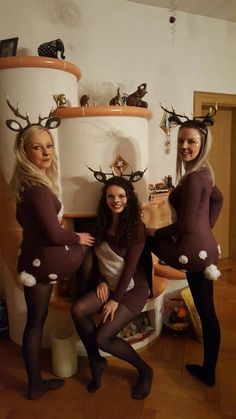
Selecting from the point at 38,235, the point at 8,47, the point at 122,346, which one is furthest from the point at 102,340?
the point at 8,47

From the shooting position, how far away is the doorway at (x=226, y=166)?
11.4ft

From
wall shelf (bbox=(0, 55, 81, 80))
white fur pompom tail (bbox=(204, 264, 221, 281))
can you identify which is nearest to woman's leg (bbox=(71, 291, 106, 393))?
white fur pompom tail (bbox=(204, 264, 221, 281))

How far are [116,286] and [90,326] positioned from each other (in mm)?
253

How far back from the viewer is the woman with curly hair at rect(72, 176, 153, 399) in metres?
1.63

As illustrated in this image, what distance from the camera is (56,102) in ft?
6.18

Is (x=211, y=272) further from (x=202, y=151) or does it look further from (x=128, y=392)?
(x=128, y=392)

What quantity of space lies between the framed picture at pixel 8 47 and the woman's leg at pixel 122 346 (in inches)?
68.1

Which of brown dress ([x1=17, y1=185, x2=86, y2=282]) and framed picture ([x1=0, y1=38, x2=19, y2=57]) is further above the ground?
framed picture ([x1=0, y1=38, x2=19, y2=57])

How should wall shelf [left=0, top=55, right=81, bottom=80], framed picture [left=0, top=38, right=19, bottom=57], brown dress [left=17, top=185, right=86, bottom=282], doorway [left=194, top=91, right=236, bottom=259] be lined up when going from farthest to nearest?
doorway [left=194, top=91, right=236, bottom=259] < framed picture [left=0, top=38, right=19, bottom=57] < wall shelf [left=0, top=55, right=81, bottom=80] < brown dress [left=17, top=185, right=86, bottom=282]

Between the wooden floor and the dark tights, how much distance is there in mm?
72

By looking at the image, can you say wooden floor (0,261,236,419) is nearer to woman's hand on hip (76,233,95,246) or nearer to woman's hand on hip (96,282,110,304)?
woman's hand on hip (96,282,110,304)

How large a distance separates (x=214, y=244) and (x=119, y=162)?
0.75 m

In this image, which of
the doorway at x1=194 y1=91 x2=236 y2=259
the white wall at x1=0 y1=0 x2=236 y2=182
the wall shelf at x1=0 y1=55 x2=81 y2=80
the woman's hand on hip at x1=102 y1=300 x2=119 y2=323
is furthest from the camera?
the doorway at x1=194 y1=91 x2=236 y2=259

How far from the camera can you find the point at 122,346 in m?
1.63
